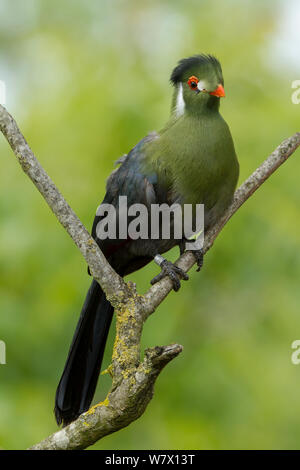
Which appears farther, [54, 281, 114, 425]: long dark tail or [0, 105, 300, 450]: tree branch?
[54, 281, 114, 425]: long dark tail

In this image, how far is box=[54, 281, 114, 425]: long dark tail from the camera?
3.26 m

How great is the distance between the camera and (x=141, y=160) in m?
3.44

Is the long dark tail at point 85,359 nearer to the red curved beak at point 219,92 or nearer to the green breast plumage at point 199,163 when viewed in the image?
the green breast plumage at point 199,163

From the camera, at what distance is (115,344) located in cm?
263

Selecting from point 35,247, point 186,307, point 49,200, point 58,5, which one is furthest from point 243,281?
point 58,5

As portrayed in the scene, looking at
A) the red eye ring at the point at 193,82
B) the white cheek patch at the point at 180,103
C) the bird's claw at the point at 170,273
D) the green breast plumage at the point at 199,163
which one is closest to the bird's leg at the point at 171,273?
the bird's claw at the point at 170,273

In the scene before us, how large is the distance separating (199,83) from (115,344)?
1.51 m

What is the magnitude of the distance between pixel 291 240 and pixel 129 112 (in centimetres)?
123

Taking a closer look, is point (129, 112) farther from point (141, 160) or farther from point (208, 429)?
point (208, 429)

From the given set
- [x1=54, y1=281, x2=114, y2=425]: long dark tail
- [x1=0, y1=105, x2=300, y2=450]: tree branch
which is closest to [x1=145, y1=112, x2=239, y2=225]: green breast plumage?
[x1=0, y1=105, x2=300, y2=450]: tree branch

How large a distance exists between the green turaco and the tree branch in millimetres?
513

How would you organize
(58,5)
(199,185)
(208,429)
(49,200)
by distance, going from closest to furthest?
(49,200), (199,185), (208,429), (58,5)

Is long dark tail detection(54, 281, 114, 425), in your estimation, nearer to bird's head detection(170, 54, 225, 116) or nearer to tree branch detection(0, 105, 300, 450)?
tree branch detection(0, 105, 300, 450)

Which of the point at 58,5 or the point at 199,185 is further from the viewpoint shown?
the point at 58,5
